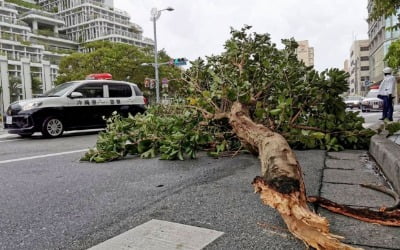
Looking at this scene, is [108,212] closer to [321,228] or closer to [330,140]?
[321,228]

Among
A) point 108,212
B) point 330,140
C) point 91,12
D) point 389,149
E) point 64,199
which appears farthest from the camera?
point 91,12

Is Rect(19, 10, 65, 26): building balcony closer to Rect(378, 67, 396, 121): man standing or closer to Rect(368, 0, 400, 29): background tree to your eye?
Rect(378, 67, 396, 121): man standing

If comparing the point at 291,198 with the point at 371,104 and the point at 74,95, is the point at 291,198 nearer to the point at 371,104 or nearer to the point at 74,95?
the point at 74,95

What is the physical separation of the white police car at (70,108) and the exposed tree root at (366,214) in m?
7.73

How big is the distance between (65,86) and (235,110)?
6688mm

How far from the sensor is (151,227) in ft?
7.06

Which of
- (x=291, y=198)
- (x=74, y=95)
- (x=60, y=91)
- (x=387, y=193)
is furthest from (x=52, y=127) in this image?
(x=291, y=198)

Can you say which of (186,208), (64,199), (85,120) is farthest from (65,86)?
(186,208)

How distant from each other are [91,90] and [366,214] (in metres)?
8.68

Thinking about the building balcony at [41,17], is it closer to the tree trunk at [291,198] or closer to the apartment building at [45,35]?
the apartment building at [45,35]

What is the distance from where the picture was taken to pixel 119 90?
34.8ft

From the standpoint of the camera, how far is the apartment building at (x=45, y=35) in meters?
51.0

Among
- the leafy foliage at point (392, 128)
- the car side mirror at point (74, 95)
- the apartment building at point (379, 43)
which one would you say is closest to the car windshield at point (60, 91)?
the car side mirror at point (74, 95)

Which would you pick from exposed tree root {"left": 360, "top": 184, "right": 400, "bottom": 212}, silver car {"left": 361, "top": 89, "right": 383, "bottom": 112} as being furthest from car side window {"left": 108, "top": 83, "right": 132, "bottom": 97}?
silver car {"left": 361, "top": 89, "right": 383, "bottom": 112}
